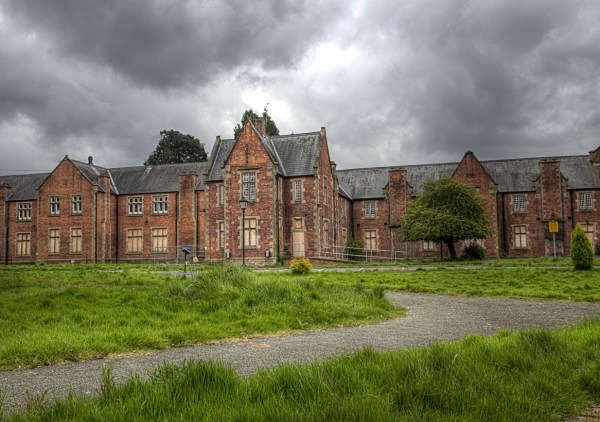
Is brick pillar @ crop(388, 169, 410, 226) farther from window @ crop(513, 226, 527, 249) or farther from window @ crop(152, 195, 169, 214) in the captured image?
window @ crop(152, 195, 169, 214)

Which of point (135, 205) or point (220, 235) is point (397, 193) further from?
point (135, 205)

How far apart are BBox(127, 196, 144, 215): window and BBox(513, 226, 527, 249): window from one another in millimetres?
39369

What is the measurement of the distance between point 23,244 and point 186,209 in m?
19.3

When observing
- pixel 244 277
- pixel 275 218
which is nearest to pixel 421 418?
pixel 244 277

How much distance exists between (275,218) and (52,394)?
125 ft

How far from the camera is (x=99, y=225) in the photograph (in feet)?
176

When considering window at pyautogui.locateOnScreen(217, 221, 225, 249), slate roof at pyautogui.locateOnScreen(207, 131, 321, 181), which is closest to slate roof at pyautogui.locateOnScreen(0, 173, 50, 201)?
slate roof at pyautogui.locateOnScreen(207, 131, 321, 181)

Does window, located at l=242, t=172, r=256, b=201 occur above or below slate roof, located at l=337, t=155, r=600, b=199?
below

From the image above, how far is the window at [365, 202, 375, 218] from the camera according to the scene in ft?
191

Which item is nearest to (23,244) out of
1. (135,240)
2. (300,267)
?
(135,240)

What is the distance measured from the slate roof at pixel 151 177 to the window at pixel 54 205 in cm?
629

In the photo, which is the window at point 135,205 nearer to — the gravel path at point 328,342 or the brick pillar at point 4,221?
the brick pillar at point 4,221

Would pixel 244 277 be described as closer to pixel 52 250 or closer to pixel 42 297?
pixel 42 297

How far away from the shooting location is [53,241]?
5462 centimetres
